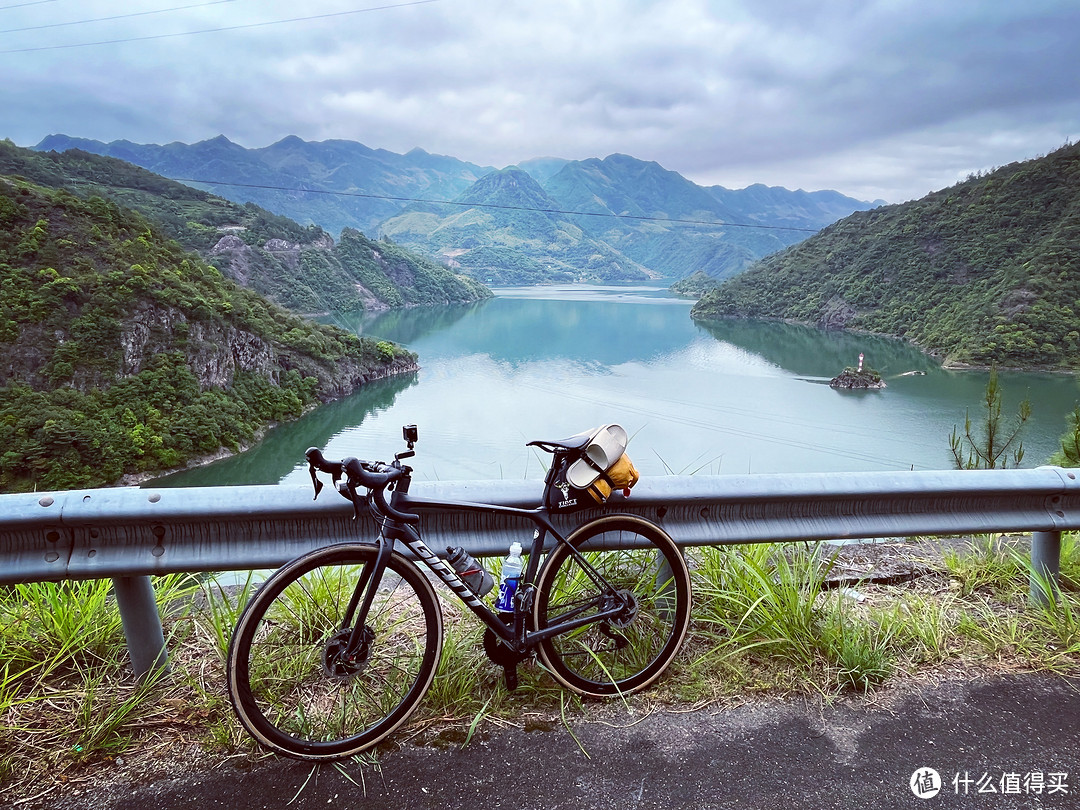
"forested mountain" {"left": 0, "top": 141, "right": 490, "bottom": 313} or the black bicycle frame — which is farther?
"forested mountain" {"left": 0, "top": 141, "right": 490, "bottom": 313}

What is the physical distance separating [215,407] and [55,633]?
76.8ft

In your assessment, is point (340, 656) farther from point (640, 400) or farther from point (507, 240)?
point (507, 240)

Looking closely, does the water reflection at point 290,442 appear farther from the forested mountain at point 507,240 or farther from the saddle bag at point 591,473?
the forested mountain at point 507,240

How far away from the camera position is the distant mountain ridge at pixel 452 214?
56844 millimetres

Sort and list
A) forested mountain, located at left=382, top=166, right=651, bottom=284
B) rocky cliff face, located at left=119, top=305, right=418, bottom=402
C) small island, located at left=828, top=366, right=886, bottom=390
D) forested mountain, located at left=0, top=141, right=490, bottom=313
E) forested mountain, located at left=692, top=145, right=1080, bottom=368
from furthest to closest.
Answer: forested mountain, located at left=382, top=166, right=651, bottom=284 < small island, located at left=828, top=366, right=886, bottom=390 < forested mountain, located at left=692, top=145, right=1080, bottom=368 < forested mountain, located at left=0, top=141, right=490, bottom=313 < rocky cliff face, located at left=119, top=305, right=418, bottom=402

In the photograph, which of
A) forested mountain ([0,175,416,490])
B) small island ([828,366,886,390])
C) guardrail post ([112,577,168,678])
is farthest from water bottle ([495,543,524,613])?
small island ([828,366,886,390])

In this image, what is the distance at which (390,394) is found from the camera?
35.3m

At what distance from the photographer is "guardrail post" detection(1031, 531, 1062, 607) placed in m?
2.29

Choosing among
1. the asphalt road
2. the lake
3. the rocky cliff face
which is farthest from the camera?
the lake

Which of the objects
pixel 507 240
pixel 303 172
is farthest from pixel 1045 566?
pixel 507 240

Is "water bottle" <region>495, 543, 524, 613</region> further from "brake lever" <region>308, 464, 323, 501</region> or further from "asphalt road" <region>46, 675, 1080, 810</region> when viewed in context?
"brake lever" <region>308, 464, 323, 501</region>

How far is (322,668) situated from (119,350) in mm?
21156

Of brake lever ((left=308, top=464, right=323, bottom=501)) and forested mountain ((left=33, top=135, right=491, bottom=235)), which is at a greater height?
forested mountain ((left=33, top=135, right=491, bottom=235))

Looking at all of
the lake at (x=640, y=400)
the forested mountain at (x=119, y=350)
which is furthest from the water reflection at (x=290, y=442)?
the forested mountain at (x=119, y=350)
